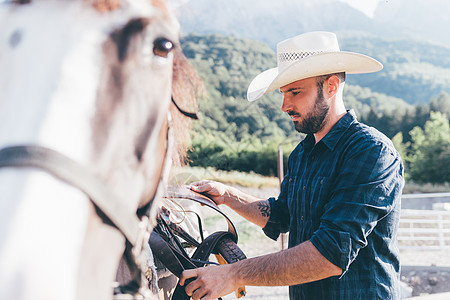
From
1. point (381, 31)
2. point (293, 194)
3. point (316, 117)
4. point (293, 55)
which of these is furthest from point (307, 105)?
point (381, 31)

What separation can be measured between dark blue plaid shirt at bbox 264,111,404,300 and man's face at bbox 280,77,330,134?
0.27 feet

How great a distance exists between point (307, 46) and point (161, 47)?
1152 millimetres

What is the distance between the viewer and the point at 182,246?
1.60m

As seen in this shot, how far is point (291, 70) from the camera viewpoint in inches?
62.5

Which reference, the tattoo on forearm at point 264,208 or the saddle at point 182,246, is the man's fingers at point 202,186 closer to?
the saddle at point 182,246

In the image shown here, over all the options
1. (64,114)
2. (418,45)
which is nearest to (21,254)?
(64,114)

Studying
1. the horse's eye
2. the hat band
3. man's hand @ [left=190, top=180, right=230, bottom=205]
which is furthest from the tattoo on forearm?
the horse's eye

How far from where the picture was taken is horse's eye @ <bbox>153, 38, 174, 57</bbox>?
2.40 feet

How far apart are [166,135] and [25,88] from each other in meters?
0.34

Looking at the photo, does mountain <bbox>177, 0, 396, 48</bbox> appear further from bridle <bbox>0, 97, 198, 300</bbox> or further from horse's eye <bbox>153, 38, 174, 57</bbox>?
bridle <bbox>0, 97, 198, 300</bbox>

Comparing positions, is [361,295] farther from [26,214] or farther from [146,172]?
[26,214]

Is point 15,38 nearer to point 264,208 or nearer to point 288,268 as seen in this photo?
point 288,268

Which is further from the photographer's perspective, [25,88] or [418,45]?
[418,45]

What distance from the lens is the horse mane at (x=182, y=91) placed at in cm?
100
